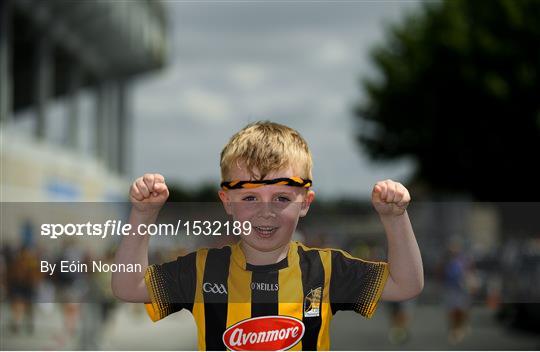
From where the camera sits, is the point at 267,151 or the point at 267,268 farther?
the point at 267,268

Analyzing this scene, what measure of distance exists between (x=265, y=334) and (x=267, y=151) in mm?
508

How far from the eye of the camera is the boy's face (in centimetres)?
274

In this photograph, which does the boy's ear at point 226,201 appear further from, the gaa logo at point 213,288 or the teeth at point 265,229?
the gaa logo at point 213,288

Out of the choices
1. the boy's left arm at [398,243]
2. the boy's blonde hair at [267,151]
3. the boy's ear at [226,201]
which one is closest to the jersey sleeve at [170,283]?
the boy's ear at [226,201]

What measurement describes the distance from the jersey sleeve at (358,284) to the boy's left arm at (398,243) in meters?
0.03

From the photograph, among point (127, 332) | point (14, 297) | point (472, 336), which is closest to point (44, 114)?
point (127, 332)

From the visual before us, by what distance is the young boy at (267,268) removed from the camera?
2.74 meters

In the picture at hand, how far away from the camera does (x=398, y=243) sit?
279cm

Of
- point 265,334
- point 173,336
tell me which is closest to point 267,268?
point 265,334

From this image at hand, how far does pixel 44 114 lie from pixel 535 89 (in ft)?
62.2

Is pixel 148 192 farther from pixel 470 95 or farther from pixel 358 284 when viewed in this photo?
pixel 470 95

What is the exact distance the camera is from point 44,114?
3925cm

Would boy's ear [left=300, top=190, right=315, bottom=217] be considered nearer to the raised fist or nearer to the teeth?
the teeth

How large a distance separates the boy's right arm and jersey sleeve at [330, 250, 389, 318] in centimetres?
55
